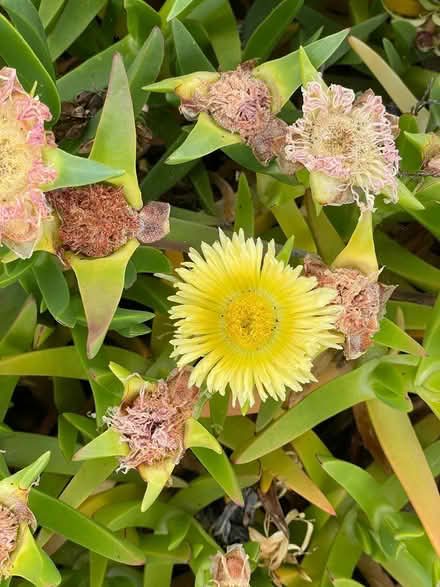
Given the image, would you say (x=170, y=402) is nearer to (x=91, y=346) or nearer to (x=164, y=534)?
(x=91, y=346)

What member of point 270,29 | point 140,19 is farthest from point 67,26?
point 270,29

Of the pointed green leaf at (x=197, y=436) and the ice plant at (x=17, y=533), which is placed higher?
the pointed green leaf at (x=197, y=436)

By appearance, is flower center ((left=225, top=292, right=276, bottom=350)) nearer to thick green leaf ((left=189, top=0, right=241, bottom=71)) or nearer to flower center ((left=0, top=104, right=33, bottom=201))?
flower center ((left=0, top=104, right=33, bottom=201))

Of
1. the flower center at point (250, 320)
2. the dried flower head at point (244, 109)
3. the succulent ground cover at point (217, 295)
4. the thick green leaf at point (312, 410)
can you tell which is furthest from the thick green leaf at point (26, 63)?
the thick green leaf at point (312, 410)

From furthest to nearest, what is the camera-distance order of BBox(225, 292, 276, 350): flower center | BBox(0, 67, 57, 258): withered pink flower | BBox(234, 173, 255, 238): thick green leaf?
BBox(234, 173, 255, 238): thick green leaf → BBox(225, 292, 276, 350): flower center → BBox(0, 67, 57, 258): withered pink flower

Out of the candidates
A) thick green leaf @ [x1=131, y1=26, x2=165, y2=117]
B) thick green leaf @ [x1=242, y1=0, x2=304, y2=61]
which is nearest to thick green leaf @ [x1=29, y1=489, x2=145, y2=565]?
thick green leaf @ [x1=131, y1=26, x2=165, y2=117]

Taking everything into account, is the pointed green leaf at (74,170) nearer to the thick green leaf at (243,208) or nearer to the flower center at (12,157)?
the flower center at (12,157)

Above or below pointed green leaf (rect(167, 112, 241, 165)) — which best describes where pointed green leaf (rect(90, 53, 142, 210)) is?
above
